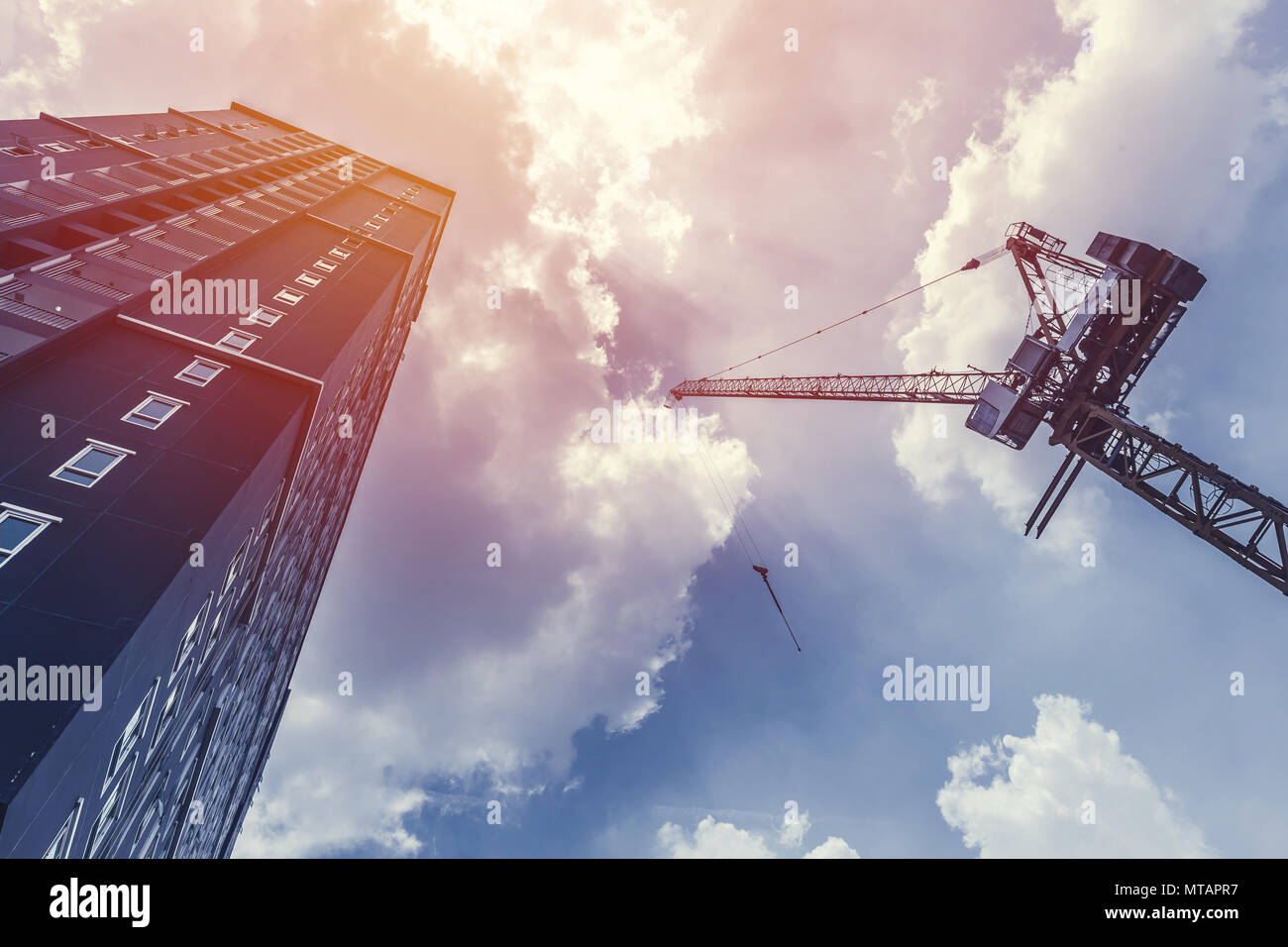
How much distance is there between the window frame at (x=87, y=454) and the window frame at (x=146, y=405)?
1281mm

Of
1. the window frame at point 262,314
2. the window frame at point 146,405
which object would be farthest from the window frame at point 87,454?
the window frame at point 262,314

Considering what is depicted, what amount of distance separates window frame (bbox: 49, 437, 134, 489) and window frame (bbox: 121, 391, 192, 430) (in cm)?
128

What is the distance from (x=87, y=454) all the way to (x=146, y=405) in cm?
289

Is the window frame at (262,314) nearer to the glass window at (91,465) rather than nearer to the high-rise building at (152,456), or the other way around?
the high-rise building at (152,456)

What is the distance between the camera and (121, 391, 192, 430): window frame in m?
17.8

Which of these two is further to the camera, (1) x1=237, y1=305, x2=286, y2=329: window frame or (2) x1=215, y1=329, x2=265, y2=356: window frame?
(1) x1=237, y1=305, x2=286, y2=329: window frame

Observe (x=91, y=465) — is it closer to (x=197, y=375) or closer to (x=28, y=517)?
(x=28, y=517)

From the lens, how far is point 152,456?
16875 mm

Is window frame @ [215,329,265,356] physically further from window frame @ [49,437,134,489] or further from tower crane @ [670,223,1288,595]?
tower crane @ [670,223,1288,595]

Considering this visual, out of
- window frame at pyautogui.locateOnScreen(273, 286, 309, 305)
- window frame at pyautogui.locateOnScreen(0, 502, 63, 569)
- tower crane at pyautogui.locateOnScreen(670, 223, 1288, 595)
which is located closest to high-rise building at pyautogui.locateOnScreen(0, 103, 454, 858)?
window frame at pyautogui.locateOnScreen(0, 502, 63, 569)

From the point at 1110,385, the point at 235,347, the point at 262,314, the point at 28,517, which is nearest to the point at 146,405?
the point at 235,347
